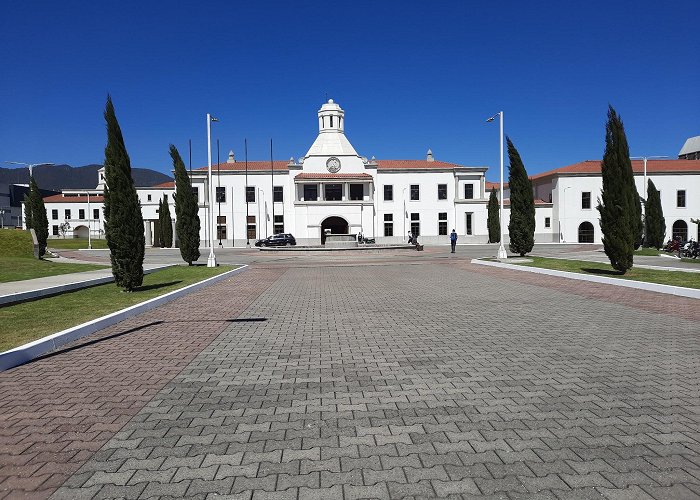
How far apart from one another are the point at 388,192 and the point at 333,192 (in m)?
7.52

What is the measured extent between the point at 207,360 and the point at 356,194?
58713 mm

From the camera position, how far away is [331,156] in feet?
209

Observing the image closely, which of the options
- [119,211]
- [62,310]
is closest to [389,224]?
[119,211]

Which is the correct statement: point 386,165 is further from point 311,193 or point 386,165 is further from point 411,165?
point 311,193

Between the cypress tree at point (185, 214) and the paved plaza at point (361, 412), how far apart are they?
1571 centimetres

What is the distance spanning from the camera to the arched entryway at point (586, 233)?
63.7 m

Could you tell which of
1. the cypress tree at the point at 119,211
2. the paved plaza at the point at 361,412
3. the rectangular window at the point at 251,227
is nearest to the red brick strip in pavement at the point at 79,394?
the paved plaza at the point at 361,412

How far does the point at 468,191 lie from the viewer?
6694cm

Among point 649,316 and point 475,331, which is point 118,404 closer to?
point 475,331

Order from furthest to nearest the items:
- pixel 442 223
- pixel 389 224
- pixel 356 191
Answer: pixel 442 223
pixel 389 224
pixel 356 191

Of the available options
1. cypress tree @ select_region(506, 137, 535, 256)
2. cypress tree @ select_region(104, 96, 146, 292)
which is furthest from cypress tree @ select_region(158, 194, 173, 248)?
cypress tree @ select_region(104, 96, 146, 292)

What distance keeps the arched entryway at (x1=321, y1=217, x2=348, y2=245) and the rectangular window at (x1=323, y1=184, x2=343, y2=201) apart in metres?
2.70

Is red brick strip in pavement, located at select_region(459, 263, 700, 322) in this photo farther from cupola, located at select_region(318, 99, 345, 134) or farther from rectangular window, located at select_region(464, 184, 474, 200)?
cupola, located at select_region(318, 99, 345, 134)

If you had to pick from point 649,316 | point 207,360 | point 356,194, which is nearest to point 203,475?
point 207,360
